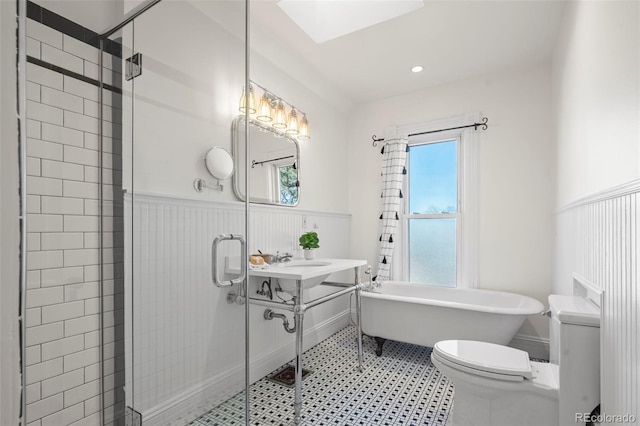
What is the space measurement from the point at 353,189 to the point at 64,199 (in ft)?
9.74

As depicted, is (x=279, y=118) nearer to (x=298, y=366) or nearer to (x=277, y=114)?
(x=277, y=114)

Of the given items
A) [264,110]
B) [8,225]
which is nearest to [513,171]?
[264,110]

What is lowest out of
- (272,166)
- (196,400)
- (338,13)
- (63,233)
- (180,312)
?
(196,400)

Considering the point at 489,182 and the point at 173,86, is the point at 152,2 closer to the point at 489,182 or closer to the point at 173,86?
the point at 173,86

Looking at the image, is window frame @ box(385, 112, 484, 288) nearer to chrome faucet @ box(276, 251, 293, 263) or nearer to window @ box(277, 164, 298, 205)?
window @ box(277, 164, 298, 205)

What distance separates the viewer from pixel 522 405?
1.53m

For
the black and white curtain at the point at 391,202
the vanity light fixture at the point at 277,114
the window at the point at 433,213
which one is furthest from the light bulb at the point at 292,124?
the window at the point at 433,213

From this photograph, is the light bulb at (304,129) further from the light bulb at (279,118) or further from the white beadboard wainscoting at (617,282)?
the white beadboard wainscoting at (617,282)

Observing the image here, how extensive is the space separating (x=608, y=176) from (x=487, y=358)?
3.24ft

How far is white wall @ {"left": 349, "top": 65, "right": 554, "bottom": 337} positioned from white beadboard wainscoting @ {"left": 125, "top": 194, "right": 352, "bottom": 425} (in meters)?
2.56

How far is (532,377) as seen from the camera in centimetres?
153

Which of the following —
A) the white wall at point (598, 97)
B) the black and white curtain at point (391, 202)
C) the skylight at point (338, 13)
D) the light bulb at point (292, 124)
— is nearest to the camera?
the white wall at point (598, 97)

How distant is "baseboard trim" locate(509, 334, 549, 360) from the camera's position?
2.81 metres

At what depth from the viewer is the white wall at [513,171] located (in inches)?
113
